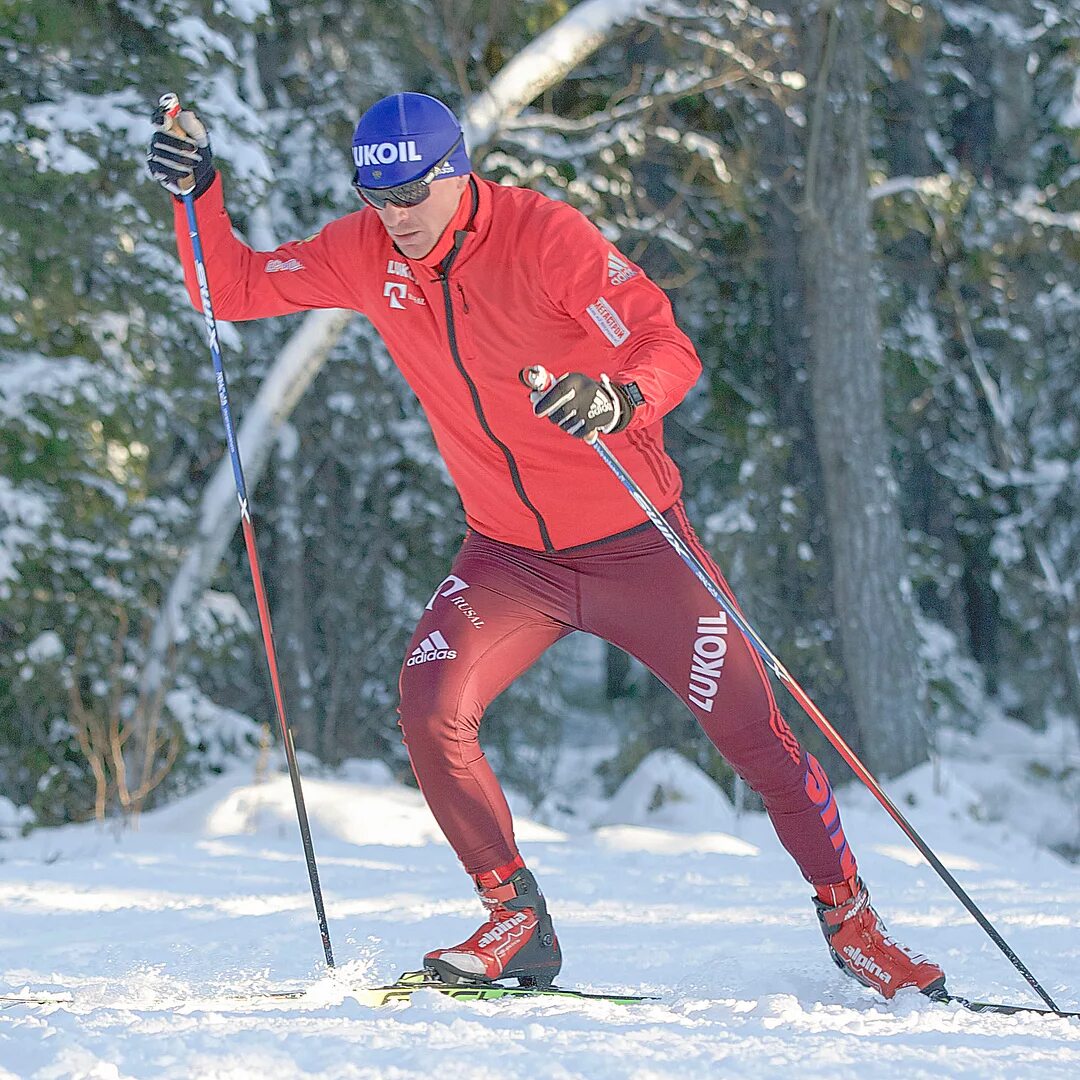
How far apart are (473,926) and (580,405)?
1.89 m

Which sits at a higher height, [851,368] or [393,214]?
[851,368]

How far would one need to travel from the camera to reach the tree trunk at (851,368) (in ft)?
30.9

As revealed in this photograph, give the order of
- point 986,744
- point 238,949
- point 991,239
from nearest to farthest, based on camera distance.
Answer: point 238,949
point 991,239
point 986,744

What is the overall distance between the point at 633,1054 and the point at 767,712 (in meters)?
1.04

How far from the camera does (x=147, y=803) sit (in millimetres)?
7941

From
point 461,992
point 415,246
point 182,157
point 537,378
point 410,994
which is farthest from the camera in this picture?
point 182,157

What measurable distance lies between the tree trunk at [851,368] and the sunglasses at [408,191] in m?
Result: 7.10

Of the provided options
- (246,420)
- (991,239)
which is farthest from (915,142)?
(246,420)

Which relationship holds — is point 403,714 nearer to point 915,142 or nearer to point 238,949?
point 238,949

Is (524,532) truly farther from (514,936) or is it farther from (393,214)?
(514,936)

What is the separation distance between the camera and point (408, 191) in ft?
9.31

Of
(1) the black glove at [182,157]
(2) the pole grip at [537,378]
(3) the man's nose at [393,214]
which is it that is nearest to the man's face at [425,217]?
(3) the man's nose at [393,214]

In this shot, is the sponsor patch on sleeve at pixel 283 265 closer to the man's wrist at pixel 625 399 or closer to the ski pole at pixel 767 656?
the ski pole at pixel 767 656

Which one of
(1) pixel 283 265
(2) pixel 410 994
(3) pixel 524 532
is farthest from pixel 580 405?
(2) pixel 410 994
